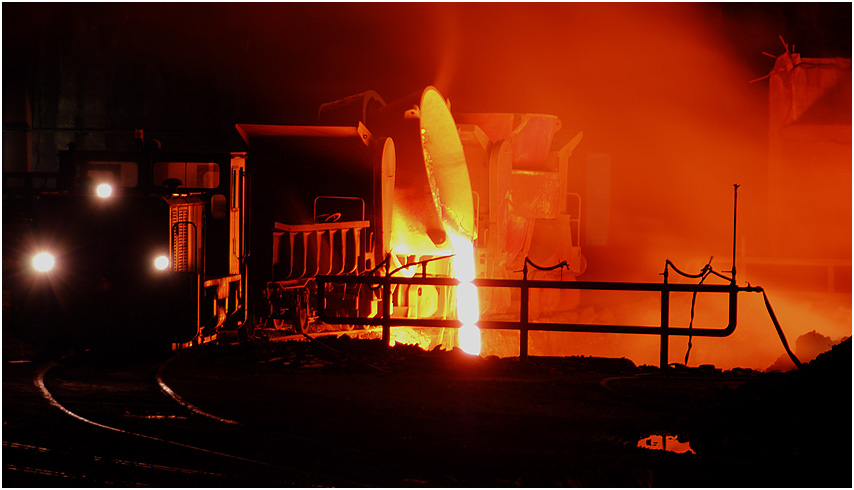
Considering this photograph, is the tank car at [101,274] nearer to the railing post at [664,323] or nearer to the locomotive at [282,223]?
the locomotive at [282,223]

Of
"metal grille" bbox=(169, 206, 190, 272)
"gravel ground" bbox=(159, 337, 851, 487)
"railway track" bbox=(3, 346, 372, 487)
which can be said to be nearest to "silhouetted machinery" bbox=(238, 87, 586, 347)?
"metal grille" bbox=(169, 206, 190, 272)

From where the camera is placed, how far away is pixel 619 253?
2381 centimetres

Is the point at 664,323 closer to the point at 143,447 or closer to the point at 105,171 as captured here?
the point at 143,447

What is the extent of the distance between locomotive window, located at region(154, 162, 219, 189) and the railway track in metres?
3.99

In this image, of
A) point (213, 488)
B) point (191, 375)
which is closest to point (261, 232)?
point (191, 375)

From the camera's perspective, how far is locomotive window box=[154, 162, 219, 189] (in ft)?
34.1

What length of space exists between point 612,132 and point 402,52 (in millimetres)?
6327

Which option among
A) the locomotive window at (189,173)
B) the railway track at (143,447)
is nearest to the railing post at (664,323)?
the railway track at (143,447)

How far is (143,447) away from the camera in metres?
5.29

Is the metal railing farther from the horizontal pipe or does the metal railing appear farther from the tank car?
the tank car

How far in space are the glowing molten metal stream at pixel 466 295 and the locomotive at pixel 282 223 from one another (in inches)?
3.6

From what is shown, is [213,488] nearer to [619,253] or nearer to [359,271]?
[359,271]

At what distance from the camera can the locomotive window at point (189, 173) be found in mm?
10391

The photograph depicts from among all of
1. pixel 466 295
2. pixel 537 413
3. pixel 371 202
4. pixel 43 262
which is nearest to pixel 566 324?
pixel 537 413
